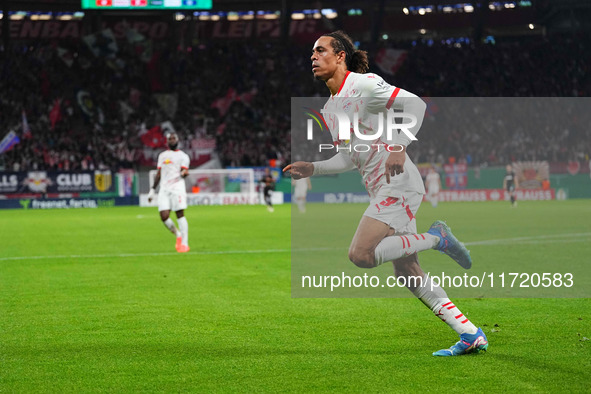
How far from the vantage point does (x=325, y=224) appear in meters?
23.0

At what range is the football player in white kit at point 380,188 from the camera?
5977mm

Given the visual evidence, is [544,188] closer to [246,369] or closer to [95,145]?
[95,145]

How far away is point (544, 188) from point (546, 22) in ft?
63.7

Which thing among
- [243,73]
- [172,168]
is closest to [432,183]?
[172,168]

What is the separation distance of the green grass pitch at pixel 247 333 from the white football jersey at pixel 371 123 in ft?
2.95

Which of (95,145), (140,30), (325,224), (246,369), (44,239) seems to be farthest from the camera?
(140,30)

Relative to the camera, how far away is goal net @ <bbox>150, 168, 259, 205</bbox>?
40250 mm

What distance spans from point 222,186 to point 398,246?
34.9 metres

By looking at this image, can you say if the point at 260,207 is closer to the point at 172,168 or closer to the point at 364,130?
the point at 172,168

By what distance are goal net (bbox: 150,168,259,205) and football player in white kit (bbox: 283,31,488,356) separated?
34.2 metres

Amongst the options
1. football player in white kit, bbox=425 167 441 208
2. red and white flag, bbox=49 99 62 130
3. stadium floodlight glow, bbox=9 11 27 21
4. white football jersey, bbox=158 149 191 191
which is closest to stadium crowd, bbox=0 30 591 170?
red and white flag, bbox=49 99 62 130

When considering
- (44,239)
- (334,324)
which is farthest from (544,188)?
(334,324)

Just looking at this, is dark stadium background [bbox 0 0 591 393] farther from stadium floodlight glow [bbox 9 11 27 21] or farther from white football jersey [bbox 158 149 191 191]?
white football jersey [bbox 158 149 191 191]

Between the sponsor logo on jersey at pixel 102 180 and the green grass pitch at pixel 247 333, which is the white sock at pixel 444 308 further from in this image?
the sponsor logo on jersey at pixel 102 180
